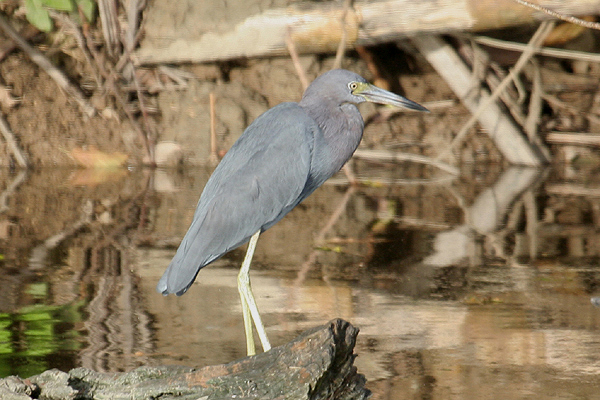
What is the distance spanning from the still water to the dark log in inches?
18.2

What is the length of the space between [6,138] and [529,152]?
5.40 metres

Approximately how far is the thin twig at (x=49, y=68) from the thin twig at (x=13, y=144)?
0.70 meters

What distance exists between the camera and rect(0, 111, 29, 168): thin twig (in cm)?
855

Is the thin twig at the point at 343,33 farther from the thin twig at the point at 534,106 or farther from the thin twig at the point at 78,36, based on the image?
the thin twig at the point at 78,36

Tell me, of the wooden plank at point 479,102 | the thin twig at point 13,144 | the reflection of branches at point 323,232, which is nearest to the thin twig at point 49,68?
the thin twig at point 13,144

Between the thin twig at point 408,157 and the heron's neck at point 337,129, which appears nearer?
the heron's neck at point 337,129

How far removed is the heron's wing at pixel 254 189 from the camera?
3670 mm

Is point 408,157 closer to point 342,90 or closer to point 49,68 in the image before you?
point 49,68

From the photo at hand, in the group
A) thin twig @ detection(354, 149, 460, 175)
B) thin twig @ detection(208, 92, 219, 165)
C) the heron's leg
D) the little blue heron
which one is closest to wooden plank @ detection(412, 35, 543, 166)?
thin twig @ detection(354, 149, 460, 175)

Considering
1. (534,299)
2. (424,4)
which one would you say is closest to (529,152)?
(424,4)

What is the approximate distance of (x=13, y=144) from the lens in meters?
8.59

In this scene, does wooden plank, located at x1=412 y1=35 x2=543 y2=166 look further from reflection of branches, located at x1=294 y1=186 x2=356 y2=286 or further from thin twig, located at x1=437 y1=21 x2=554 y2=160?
reflection of branches, located at x1=294 y1=186 x2=356 y2=286

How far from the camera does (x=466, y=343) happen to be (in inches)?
155

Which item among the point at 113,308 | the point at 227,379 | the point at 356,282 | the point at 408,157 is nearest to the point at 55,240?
the point at 113,308
